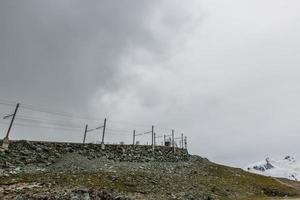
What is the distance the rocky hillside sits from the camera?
32.0 meters

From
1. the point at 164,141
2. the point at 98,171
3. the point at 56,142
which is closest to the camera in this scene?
the point at 98,171

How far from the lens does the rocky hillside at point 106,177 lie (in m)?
32.0

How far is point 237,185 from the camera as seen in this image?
5312 cm

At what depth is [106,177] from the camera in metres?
38.3

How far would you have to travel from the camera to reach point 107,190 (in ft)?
111

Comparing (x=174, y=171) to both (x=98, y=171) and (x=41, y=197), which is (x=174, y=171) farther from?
(x=41, y=197)

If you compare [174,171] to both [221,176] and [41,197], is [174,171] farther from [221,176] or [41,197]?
[41,197]

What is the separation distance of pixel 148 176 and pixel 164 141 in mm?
30462

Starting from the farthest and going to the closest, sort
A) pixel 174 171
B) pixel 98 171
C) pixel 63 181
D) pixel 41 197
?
pixel 174 171 < pixel 98 171 < pixel 63 181 < pixel 41 197

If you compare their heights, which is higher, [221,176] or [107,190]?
[221,176]

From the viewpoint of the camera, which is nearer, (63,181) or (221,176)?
(63,181)

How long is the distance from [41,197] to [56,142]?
60.2ft

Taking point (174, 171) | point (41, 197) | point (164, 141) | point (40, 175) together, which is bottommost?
point (41, 197)

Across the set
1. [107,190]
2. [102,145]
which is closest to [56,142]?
[102,145]
